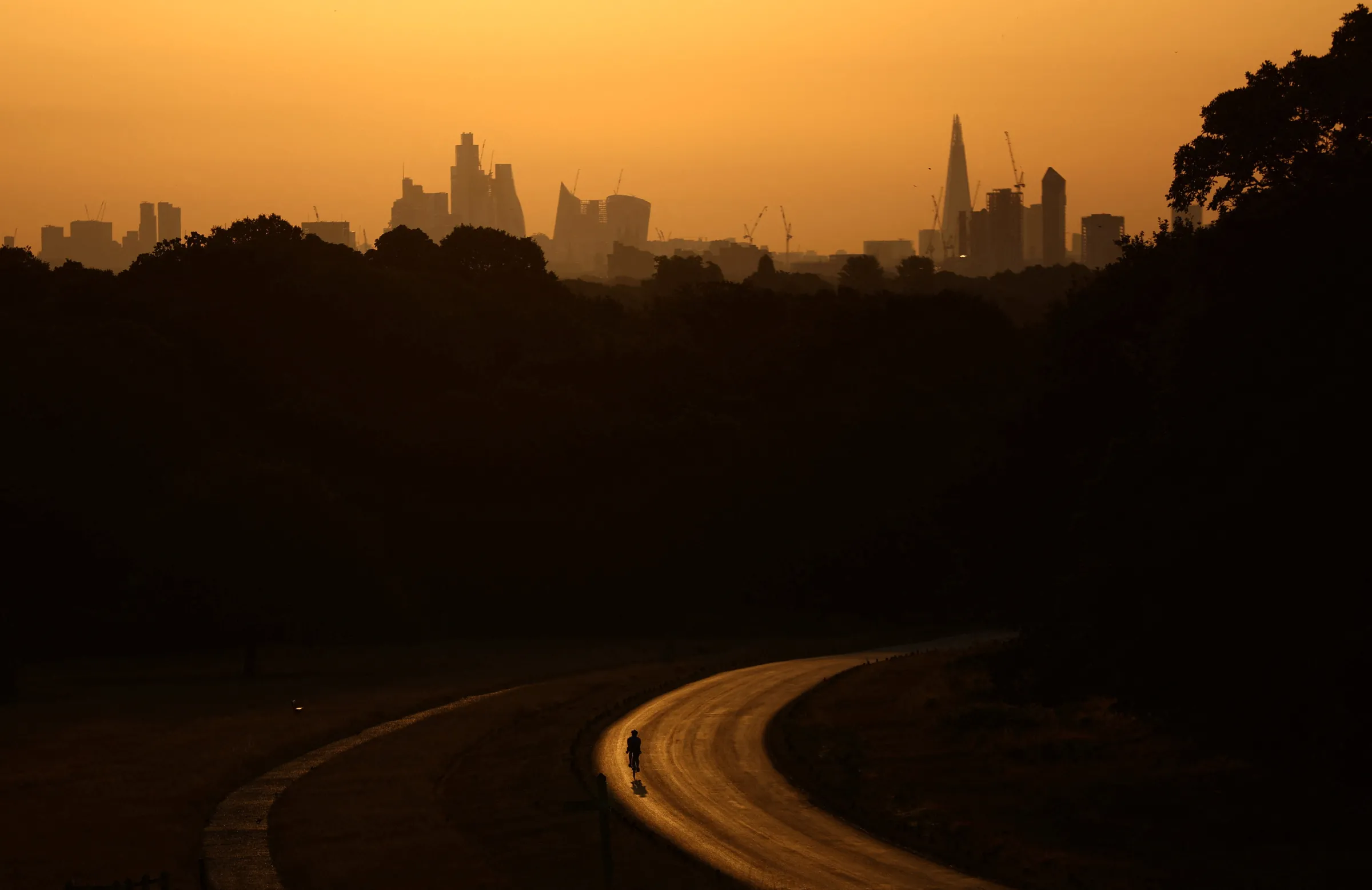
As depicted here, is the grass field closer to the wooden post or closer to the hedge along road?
the hedge along road

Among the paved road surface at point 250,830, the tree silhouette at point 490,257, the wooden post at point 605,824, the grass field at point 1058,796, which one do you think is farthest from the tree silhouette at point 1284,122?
the tree silhouette at point 490,257

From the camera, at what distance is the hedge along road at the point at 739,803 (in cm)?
2673

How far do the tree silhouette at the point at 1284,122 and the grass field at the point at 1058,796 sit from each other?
1224cm

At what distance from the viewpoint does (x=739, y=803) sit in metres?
33.6

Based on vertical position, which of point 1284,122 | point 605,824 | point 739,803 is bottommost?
point 739,803

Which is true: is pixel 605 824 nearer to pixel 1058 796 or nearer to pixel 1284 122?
pixel 1058 796

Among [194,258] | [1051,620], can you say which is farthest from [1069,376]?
[194,258]

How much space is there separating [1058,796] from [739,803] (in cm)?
695

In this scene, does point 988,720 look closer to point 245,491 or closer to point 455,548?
point 245,491

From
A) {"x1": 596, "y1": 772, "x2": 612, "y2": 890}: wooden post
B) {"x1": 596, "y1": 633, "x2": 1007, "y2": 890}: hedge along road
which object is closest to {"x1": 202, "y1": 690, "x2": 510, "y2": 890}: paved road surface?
{"x1": 596, "y1": 772, "x2": 612, "y2": 890}: wooden post

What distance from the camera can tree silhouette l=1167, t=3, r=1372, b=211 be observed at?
31.6 meters

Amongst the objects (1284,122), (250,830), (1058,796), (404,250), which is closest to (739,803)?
(1058,796)

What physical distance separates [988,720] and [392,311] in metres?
66.3

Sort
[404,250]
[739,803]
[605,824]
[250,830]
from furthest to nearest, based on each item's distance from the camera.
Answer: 1. [404,250]
2. [739,803]
3. [250,830]
4. [605,824]
